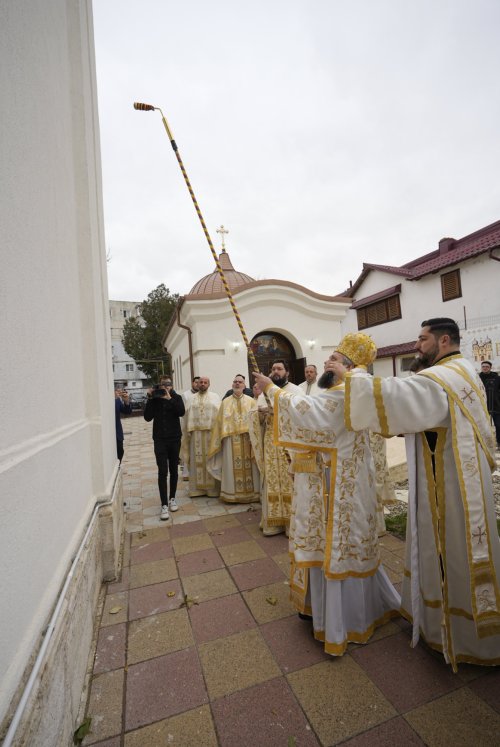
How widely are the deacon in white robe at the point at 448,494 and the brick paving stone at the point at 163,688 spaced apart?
1408 mm

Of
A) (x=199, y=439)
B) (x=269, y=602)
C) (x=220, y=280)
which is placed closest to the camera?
(x=269, y=602)

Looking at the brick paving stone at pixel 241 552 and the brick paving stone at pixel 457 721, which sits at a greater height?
the brick paving stone at pixel 457 721

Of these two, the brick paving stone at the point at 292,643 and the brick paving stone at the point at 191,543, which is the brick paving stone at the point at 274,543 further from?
the brick paving stone at the point at 292,643

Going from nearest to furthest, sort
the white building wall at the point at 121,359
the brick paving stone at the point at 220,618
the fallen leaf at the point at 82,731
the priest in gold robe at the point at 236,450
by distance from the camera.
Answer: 1. the fallen leaf at the point at 82,731
2. the brick paving stone at the point at 220,618
3. the priest in gold robe at the point at 236,450
4. the white building wall at the point at 121,359

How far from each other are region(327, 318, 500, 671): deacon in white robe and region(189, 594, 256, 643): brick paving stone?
1.25 meters

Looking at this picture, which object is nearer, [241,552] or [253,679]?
[253,679]

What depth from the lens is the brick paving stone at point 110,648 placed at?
2385 millimetres

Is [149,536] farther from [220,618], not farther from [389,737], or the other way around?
[389,737]

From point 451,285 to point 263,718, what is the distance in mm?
17384

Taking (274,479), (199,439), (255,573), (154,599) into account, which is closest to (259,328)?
(199,439)

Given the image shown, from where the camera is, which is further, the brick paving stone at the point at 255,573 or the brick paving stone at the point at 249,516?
the brick paving stone at the point at 249,516

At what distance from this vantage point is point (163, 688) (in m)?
2.16

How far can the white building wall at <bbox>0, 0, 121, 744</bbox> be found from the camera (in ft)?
4.44

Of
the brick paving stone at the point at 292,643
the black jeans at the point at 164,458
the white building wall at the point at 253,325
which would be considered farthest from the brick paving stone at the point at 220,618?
the white building wall at the point at 253,325
